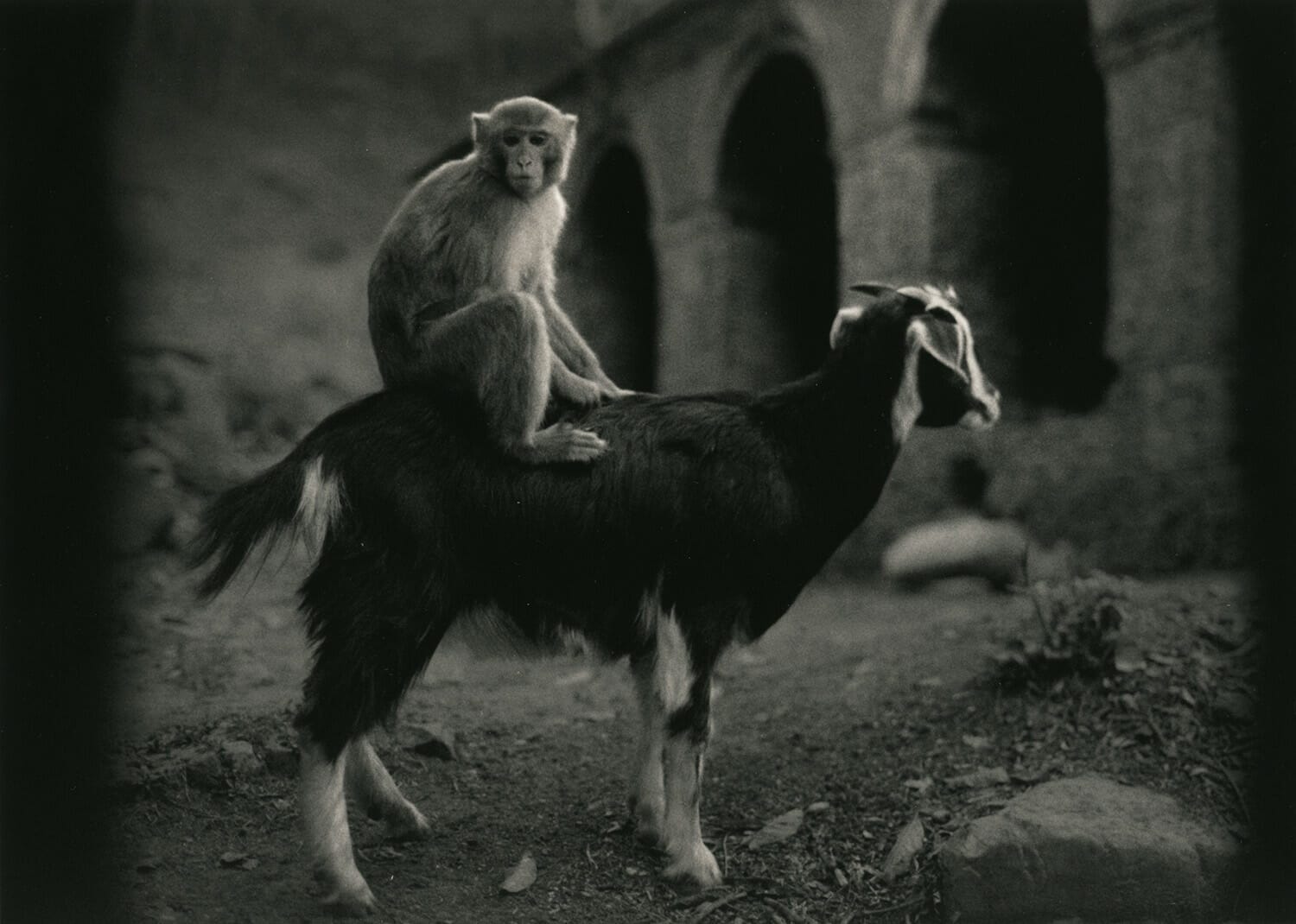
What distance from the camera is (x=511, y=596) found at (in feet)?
14.8

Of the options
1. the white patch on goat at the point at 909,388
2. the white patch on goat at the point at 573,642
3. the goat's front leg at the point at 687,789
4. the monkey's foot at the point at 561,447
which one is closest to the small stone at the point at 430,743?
the white patch on goat at the point at 573,642

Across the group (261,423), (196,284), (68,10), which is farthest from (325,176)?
(68,10)

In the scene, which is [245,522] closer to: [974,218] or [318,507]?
[318,507]

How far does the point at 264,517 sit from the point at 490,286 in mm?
1097

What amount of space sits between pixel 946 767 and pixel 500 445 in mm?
2535

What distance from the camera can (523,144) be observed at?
4.47 metres

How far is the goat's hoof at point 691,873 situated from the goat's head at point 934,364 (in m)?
1.68

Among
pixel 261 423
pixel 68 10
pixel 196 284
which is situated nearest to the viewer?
pixel 68 10

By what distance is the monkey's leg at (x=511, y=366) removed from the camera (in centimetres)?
428

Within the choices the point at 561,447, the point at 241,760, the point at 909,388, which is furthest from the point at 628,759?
the point at 909,388

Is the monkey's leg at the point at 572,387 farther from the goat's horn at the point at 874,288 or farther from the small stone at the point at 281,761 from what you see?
the small stone at the point at 281,761

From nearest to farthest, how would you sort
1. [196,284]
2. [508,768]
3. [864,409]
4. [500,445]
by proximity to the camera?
[500,445], [864,409], [508,768], [196,284]

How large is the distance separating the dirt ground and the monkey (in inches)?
54.4

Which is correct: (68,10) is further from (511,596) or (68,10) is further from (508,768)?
(508,768)
